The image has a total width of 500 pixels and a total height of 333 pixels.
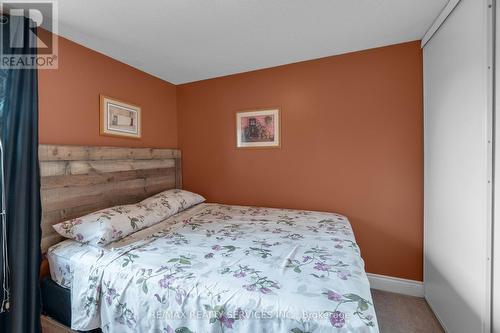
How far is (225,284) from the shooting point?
1057 millimetres

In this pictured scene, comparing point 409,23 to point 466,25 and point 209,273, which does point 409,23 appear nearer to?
point 466,25

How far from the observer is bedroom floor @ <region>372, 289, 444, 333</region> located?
1758mm

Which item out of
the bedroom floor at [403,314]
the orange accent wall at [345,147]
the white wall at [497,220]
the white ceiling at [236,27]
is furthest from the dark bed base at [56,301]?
the white wall at [497,220]

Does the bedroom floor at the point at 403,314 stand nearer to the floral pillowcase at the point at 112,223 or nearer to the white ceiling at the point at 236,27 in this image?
the floral pillowcase at the point at 112,223

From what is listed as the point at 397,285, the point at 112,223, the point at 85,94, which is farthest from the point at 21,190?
the point at 397,285

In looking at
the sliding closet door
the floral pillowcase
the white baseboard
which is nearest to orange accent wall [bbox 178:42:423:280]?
the white baseboard

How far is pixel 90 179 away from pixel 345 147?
8.04ft

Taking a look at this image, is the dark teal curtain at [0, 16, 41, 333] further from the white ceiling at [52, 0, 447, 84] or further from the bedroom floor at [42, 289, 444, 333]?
the white ceiling at [52, 0, 447, 84]

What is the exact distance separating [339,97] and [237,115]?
1189mm

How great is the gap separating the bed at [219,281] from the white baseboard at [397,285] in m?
0.96

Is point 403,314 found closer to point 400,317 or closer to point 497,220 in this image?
point 400,317

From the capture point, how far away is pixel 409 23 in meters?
1.82

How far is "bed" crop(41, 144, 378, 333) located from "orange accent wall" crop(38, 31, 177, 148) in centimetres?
88

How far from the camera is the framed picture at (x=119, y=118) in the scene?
214 centimetres
